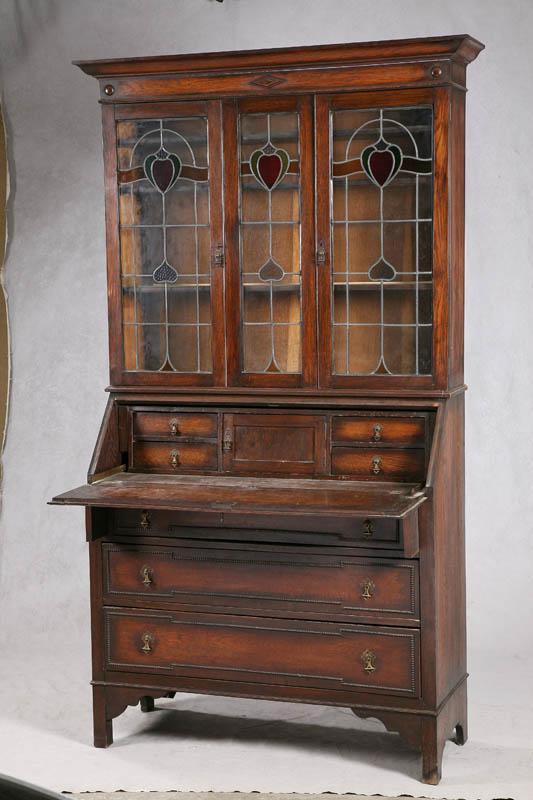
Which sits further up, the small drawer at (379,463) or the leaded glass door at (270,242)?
the leaded glass door at (270,242)

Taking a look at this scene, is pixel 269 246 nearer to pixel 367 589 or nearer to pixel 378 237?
pixel 378 237

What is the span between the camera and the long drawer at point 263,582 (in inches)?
151

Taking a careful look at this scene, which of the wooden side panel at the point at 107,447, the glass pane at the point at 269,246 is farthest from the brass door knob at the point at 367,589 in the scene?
the wooden side panel at the point at 107,447

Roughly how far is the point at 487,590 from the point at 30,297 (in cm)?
228

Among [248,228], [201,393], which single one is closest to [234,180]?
[248,228]

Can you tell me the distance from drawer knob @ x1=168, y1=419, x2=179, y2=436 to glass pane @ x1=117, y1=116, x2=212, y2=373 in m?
0.17

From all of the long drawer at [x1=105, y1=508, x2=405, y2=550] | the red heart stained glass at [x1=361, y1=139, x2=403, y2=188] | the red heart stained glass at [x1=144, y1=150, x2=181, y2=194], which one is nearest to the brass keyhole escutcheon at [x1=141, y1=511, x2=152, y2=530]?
the long drawer at [x1=105, y1=508, x2=405, y2=550]

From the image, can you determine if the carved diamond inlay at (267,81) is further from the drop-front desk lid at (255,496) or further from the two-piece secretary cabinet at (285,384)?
the drop-front desk lid at (255,496)

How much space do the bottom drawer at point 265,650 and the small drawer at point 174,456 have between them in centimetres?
48

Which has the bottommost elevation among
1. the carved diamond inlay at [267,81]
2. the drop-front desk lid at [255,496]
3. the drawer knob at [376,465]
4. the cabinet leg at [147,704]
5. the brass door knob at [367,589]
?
the cabinet leg at [147,704]

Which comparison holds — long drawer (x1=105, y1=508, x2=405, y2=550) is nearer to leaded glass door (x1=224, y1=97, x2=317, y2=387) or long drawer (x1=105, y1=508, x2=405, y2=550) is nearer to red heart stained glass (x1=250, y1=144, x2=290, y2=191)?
leaded glass door (x1=224, y1=97, x2=317, y2=387)

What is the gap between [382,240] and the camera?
157 inches

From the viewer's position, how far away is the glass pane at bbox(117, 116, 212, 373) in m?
4.11

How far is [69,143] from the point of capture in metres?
5.40
